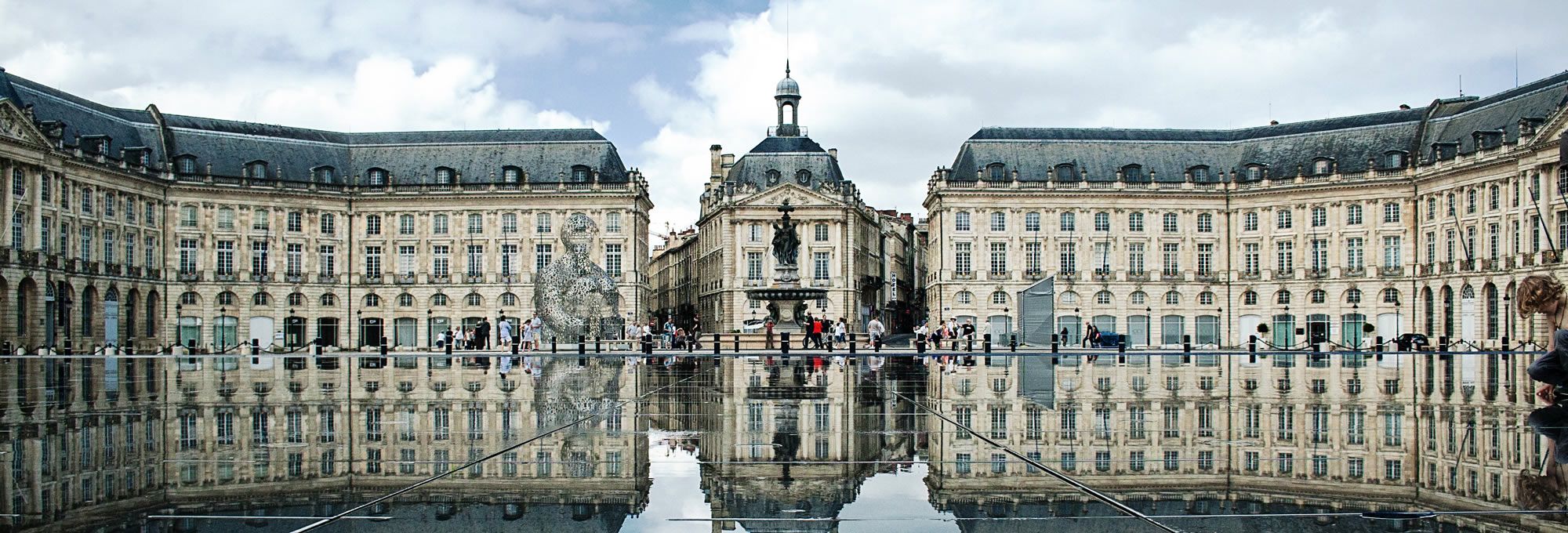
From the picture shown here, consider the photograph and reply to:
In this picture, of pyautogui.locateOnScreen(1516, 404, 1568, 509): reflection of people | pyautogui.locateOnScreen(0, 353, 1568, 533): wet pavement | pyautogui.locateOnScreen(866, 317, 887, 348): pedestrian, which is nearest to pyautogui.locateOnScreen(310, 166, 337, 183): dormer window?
pyautogui.locateOnScreen(866, 317, 887, 348): pedestrian

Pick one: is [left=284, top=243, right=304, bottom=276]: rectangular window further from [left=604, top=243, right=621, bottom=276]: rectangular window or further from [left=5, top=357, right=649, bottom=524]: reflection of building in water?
[left=5, top=357, right=649, bottom=524]: reflection of building in water

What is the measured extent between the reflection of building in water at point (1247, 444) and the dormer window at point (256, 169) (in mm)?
62442

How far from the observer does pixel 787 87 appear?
93000 millimetres

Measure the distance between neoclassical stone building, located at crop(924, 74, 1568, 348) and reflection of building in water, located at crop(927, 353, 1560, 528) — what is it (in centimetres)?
5352

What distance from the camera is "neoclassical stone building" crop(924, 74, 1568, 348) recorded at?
7106 cm

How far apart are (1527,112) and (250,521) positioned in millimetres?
68323

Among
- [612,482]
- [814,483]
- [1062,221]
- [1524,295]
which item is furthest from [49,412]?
[1062,221]

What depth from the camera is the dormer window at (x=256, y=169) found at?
73.8 m

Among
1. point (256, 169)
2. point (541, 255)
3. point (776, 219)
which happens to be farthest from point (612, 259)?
A: point (256, 169)

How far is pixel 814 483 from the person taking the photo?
344 inches

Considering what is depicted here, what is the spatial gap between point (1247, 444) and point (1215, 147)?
2849 inches

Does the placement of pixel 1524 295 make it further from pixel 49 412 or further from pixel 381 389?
pixel 49 412

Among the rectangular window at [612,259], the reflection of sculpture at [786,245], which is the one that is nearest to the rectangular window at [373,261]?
the rectangular window at [612,259]

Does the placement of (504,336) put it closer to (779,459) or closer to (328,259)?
(328,259)
